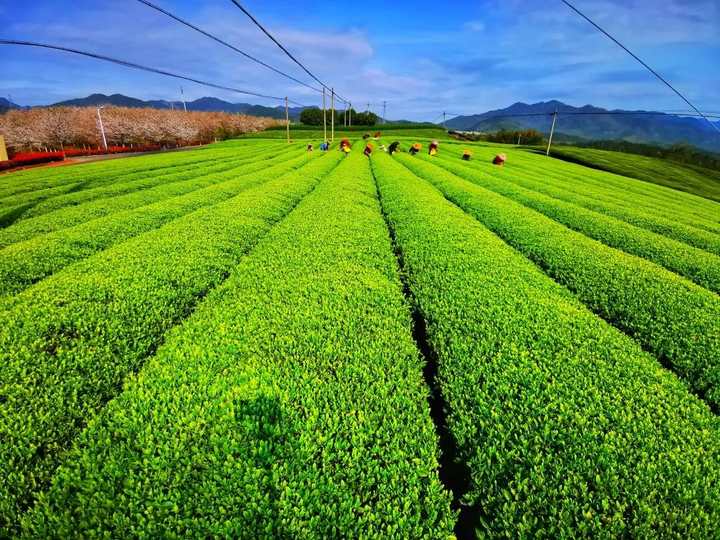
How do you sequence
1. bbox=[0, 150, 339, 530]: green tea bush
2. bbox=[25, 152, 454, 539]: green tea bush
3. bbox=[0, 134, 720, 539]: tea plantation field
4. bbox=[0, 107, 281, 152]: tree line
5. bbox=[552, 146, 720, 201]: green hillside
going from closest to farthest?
bbox=[25, 152, 454, 539]: green tea bush < bbox=[0, 134, 720, 539]: tea plantation field < bbox=[0, 150, 339, 530]: green tea bush < bbox=[552, 146, 720, 201]: green hillside < bbox=[0, 107, 281, 152]: tree line

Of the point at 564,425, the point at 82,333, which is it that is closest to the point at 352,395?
the point at 564,425

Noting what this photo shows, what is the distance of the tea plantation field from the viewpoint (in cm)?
312

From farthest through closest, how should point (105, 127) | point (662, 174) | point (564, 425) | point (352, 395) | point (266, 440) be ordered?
1. point (105, 127)
2. point (662, 174)
3. point (352, 395)
4. point (564, 425)
5. point (266, 440)

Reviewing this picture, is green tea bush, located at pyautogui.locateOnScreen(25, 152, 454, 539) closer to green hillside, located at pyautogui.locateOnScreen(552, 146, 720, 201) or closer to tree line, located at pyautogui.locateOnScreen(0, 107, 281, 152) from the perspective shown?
green hillside, located at pyautogui.locateOnScreen(552, 146, 720, 201)

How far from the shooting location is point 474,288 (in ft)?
24.6

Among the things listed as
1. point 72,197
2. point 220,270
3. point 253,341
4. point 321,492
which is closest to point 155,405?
point 253,341

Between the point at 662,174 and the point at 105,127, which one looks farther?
the point at 105,127

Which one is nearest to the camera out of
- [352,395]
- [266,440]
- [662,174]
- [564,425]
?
[266,440]

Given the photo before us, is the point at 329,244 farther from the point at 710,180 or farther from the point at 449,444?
the point at 710,180

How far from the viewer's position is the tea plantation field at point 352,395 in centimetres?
312

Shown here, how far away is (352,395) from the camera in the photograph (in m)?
4.43

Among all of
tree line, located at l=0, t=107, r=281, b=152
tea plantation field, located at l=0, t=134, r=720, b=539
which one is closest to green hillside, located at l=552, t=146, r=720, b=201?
tea plantation field, located at l=0, t=134, r=720, b=539

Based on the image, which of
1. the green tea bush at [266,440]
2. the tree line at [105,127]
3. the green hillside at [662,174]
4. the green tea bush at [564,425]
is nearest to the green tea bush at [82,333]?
the green tea bush at [266,440]

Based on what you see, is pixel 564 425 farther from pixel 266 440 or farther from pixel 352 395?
pixel 266 440
